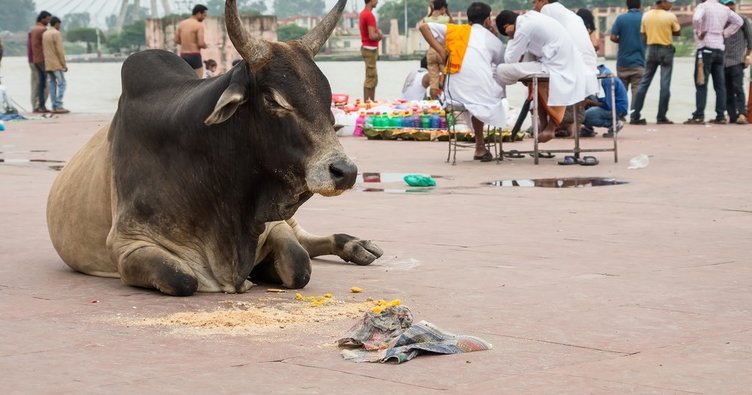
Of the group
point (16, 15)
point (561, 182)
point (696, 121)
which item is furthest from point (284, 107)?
point (16, 15)

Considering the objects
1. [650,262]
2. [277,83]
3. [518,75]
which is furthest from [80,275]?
[518,75]

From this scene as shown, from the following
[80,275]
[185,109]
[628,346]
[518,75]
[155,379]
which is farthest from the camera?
[518,75]

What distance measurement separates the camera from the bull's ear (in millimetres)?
6414

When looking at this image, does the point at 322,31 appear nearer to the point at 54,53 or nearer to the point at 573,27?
the point at 573,27

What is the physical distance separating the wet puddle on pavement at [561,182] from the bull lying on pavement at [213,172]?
18.4 feet

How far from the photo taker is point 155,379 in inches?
187

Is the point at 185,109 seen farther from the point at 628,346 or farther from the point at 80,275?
the point at 628,346

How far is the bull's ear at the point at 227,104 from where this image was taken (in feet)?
21.0

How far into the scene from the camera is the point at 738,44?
21156mm

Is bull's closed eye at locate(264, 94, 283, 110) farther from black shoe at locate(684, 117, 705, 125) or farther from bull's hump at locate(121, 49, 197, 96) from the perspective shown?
black shoe at locate(684, 117, 705, 125)

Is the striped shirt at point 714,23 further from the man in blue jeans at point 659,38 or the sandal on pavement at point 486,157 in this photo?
the sandal on pavement at point 486,157

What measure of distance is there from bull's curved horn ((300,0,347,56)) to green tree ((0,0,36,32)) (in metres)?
175

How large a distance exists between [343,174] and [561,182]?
6921 mm

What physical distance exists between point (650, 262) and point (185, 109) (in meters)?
2.75
